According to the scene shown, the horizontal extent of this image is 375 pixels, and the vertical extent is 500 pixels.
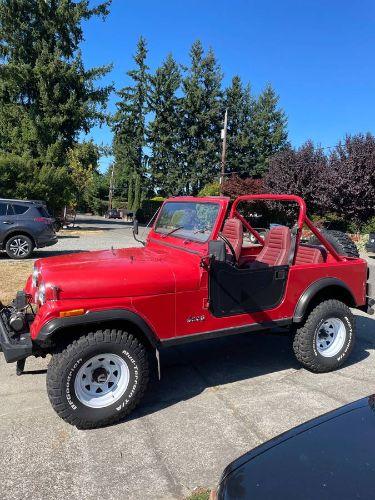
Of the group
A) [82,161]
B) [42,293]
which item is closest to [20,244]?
[42,293]

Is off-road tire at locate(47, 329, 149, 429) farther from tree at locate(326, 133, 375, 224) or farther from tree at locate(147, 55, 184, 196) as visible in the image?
tree at locate(147, 55, 184, 196)

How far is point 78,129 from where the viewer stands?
3409cm

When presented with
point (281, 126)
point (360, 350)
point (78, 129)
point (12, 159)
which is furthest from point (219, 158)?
point (360, 350)

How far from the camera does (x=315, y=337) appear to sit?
4.78 metres

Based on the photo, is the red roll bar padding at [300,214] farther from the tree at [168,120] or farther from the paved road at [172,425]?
the tree at [168,120]

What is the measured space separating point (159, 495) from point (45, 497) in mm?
705

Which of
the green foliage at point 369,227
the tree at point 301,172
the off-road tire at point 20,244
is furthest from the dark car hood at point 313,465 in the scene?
the tree at point 301,172

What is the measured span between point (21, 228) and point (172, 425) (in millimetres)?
10159

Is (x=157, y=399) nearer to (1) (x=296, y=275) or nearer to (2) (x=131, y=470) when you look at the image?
(2) (x=131, y=470)

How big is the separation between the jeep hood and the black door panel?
9.0 inches

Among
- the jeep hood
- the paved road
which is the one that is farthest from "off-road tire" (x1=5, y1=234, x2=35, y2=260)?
the jeep hood

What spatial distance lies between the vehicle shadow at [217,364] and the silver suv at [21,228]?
840cm

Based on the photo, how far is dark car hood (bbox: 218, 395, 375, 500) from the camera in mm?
1813

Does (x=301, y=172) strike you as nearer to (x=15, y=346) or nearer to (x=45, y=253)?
(x=45, y=253)
